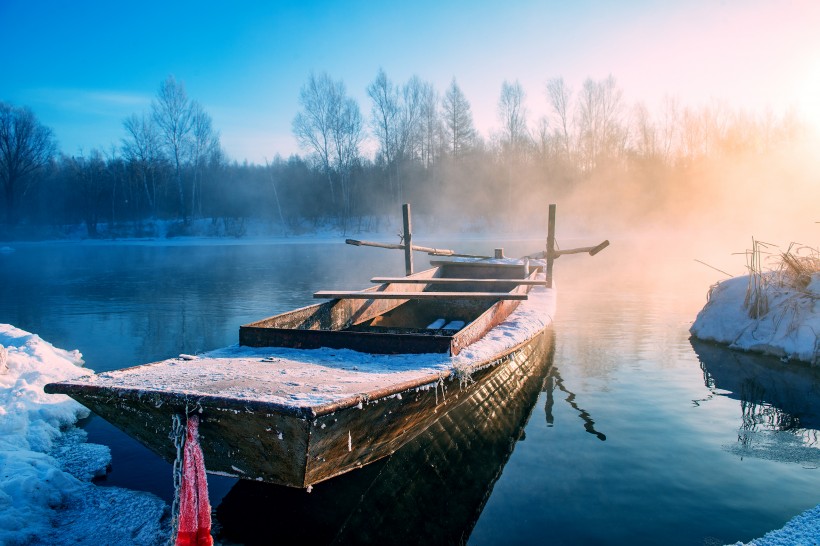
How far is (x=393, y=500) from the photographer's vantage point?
399 cm

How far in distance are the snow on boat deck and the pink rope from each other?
0.30 metres

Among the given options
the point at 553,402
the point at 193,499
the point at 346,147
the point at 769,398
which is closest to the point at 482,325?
the point at 553,402

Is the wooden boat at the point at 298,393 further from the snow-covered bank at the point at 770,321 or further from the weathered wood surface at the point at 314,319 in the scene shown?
the snow-covered bank at the point at 770,321

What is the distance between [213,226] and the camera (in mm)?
39094

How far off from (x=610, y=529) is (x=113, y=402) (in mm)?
3323

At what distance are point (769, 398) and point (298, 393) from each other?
571 centimetres

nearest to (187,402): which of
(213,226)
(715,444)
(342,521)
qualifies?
(342,521)

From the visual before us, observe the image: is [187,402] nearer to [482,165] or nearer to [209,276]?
[209,276]

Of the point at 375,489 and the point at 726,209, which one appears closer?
the point at 375,489

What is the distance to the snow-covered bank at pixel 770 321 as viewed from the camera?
736 centimetres

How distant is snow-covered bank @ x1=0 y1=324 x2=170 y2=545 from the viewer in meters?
3.42

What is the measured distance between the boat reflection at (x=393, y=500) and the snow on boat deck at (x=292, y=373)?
3.28 feet

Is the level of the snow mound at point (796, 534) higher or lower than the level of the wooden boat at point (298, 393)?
lower

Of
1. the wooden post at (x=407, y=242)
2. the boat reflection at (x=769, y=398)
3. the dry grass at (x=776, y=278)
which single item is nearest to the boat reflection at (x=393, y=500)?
the boat reflection at (x=769, y=398)
